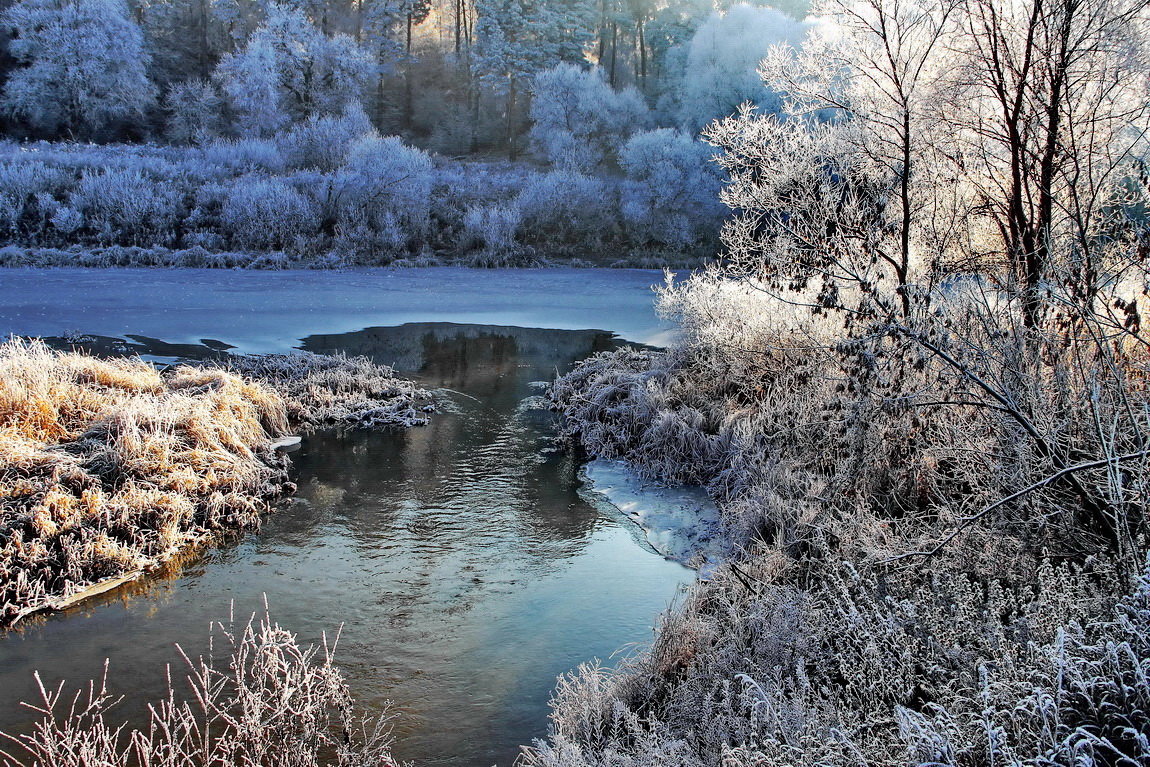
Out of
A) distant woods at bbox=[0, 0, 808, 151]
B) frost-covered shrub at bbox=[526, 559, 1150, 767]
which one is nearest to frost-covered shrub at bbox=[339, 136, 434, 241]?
distant woods at bbox=[0, 0, 808, 151]

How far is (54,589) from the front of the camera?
5.86m

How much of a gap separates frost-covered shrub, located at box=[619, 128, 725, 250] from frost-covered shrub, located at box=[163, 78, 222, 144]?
16.5 metres

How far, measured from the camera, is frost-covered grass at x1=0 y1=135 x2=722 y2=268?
846 inches

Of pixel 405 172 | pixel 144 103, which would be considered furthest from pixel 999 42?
pixel 144 103

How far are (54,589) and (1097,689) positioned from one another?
6.05 meters

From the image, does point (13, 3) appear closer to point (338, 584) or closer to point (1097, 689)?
point (338, 584)

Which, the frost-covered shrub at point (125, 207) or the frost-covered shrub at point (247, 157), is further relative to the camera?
the frost-covered shrub at point (247, 157)

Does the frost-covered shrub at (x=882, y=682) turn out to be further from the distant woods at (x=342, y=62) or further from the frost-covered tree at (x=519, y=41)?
the frost-covered tree at (x=519, y=41)

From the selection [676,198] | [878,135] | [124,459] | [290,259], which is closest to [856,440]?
[878,135]

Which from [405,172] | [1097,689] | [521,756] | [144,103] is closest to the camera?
[1097,689]

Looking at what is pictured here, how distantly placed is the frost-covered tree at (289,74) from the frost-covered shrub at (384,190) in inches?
294

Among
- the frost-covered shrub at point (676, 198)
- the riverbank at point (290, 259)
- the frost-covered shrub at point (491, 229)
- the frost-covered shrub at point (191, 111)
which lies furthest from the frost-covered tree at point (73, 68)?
the frost-covered shrub at point (676, 198)

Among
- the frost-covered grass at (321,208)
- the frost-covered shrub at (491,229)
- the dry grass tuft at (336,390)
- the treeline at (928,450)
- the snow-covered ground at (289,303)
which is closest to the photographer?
the treeline at (928,450)

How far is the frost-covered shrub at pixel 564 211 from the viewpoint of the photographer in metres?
26.8
